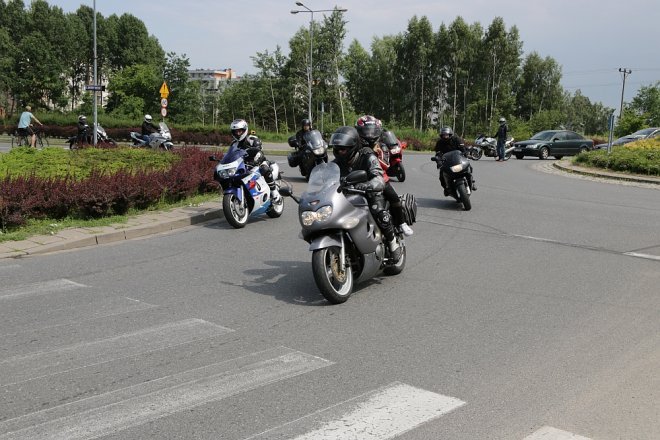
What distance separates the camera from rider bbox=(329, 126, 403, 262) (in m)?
6.50

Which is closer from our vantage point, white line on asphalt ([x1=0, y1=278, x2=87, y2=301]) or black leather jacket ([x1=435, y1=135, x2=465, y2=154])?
white line on asphalt ([x1=0, y1=278, x2=87, y2=301])

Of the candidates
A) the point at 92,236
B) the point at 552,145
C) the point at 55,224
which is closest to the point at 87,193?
the point at 55,224

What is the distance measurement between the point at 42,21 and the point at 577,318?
79.9 m

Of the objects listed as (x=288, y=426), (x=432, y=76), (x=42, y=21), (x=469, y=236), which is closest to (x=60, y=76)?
(x=42, y=21)

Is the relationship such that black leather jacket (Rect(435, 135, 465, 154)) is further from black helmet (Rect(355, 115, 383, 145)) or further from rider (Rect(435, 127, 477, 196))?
black helmet (Rect(355, 115, 383, 145))

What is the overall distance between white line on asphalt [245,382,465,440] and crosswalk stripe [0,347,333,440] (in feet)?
1.94

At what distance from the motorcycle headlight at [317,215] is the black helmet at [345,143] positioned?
33.3 inches

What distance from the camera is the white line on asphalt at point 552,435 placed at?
352 centimetres

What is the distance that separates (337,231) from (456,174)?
6910mm

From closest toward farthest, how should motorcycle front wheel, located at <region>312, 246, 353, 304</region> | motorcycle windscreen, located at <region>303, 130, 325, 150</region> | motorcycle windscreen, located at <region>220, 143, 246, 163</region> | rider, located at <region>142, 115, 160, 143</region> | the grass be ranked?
1. motorcycle front wheel, located at <region>312, 246, 353, 304</region>
2. motorcycle windscreen, located at <region>303, 130, 325, 150</region>
3. the grass
4. motorcycle windscreen, located at <region>220, 143, 246, 163</region>
5. rider, located at <region>142, 115, 160, 143</region>

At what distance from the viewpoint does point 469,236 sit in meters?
9.96

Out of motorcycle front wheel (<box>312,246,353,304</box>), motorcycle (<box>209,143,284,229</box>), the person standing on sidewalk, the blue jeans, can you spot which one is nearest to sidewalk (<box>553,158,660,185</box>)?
the person standing on sidewalk

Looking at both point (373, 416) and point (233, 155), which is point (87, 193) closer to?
point (233, 155)

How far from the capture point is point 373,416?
379 cm
